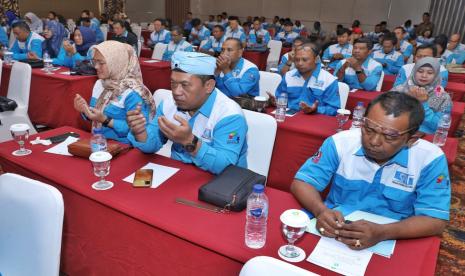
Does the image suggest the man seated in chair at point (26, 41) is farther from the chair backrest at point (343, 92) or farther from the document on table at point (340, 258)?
the document on table at point (340, 258)

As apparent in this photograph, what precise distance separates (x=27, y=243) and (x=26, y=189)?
0.22m

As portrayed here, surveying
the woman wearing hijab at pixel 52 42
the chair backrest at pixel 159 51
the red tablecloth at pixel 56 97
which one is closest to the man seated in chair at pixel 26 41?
the woman wearing hijab at pixel 52 42

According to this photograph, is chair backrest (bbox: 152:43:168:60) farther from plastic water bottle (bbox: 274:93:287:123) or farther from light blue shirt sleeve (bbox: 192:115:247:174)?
light blue shirt sleeve (bbox: 192:115:247:174)

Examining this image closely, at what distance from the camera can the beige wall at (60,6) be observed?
35.7 feet

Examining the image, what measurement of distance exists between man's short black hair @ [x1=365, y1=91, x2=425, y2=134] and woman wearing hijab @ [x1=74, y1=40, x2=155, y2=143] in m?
1.54

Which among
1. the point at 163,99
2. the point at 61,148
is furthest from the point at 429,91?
the point at 61,148

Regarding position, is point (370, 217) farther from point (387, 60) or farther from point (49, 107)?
point (387, 60)

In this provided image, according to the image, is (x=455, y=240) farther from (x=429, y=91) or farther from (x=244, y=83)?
(x=244, y=83)

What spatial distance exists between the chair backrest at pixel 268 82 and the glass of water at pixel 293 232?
8.16ft

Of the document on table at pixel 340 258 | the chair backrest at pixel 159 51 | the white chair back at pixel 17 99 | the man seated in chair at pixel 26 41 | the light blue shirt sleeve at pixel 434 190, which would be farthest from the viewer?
the chair backrest at pixel 159 51

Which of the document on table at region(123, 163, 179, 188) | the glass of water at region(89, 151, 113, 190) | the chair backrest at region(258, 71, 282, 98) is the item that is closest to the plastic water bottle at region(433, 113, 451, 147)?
the chair backrest at region(258, 71, 282, 98)

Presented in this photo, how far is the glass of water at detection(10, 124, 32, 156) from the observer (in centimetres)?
192

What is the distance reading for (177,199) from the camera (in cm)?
155

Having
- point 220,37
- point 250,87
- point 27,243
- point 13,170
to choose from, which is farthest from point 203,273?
point 220,37
